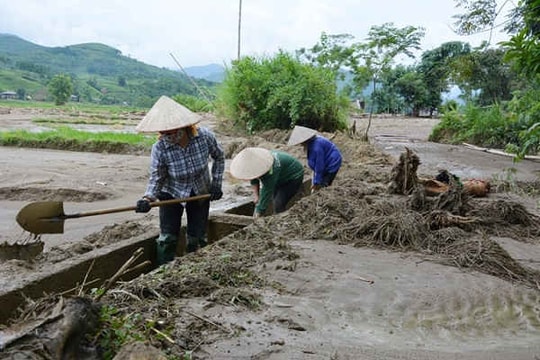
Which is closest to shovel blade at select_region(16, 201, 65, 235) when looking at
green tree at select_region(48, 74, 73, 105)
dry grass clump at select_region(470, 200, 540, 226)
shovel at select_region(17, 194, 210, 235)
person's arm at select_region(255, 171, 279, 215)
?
shovel at select_region(17, 194, 210, 235)

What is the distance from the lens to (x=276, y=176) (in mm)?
6027

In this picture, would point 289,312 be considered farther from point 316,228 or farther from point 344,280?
point 316,228

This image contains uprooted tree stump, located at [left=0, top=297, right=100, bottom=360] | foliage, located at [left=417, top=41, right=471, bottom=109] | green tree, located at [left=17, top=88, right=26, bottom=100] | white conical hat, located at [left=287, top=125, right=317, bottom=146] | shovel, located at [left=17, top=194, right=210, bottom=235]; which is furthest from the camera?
green tree, located at [left=17, top=88, right=26, bottom=100]

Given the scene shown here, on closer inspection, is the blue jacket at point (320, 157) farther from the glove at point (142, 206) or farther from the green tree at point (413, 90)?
the green tree at point (413, 90)

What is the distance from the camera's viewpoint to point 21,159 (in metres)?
12.9

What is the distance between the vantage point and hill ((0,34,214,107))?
72750 millimetres

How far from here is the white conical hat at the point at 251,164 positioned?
5637mm

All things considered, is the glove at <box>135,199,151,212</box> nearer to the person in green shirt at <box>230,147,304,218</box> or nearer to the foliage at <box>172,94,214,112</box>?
the person in green shirt at <box>230,147,304,218</box>

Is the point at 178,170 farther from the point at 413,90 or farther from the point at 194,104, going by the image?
the point at 413,90

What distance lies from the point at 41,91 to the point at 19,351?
7660 cm

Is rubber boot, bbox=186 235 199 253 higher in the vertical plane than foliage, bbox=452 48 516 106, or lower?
lower

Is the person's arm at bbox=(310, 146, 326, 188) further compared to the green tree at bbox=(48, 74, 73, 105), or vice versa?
the green tree at bbox=(48, 74, 73, 105)

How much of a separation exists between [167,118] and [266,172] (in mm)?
1460

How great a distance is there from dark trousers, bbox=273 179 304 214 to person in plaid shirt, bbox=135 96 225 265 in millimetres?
1721
